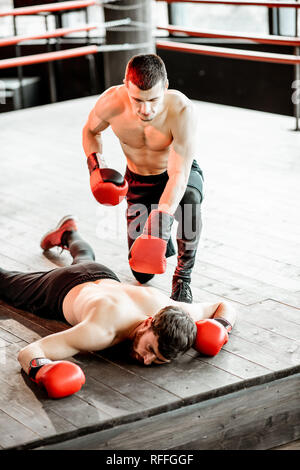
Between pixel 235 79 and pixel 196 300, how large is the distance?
4.25 m

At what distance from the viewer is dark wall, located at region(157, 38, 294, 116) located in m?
6.53

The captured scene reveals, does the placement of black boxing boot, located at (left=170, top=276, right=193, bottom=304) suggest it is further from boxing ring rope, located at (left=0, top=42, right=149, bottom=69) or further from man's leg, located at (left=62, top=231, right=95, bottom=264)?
boxing ring rope, located at (left=0, top=42, right=149, bottom=69)

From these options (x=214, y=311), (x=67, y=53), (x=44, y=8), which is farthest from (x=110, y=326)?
(x=44, y=8)

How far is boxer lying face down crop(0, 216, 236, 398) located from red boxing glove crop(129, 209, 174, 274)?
9 cm

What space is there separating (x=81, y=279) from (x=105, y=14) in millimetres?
3912

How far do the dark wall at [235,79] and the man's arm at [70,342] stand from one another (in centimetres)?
438

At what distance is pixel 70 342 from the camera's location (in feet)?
8.16

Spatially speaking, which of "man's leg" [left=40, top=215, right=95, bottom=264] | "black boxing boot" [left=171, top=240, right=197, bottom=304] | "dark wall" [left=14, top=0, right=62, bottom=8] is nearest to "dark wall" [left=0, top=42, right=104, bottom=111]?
"dark wall" [left=14, top=0, right=62, bottom=8]

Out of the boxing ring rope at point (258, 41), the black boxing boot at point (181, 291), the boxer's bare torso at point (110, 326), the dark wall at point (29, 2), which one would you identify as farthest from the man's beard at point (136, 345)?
the dark wall at point (29, 2)

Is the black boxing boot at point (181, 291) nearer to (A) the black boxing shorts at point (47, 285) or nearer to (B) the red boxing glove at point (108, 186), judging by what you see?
(A) the black boxing shorts at point (47, 285)

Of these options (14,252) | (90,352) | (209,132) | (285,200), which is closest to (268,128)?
(209,132)

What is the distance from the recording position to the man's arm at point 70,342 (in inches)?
97.5

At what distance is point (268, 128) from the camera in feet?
18.6
